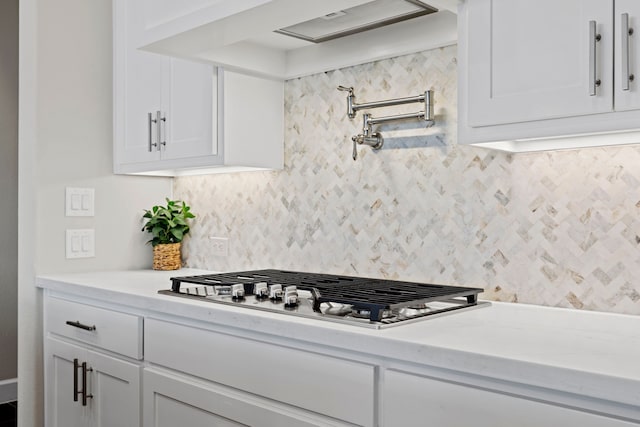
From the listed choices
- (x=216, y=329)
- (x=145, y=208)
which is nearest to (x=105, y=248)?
(x=145, y=208)

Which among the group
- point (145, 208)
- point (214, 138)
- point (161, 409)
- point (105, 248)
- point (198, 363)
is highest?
point (214, 138)

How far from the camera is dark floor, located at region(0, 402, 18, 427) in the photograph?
3461 mm

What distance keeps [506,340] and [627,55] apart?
2.12 feet

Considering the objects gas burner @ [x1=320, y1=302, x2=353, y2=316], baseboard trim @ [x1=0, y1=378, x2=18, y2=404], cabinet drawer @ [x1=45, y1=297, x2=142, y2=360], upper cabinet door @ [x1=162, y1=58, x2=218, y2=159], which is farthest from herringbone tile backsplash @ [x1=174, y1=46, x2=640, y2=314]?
baseboard trim @ [x1=0, y1=378, x2=18, y2=404]

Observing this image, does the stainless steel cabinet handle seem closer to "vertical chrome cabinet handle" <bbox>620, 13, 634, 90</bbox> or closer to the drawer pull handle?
the drawer pull handle

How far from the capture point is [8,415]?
11.9ft

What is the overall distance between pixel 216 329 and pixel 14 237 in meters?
2.74

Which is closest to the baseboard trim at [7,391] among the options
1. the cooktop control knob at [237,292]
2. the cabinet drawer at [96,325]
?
the cabinet drawer at [96,325]

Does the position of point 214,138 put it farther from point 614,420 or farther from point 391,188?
point 614,420

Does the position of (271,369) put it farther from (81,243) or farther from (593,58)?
(81,243)

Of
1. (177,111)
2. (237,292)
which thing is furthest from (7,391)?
(237,292)

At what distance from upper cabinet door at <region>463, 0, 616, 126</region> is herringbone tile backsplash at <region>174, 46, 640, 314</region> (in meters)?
0.37

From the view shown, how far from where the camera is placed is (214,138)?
2.31 metres

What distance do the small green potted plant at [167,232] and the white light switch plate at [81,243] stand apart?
259 mm
